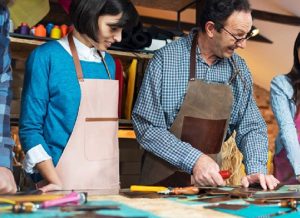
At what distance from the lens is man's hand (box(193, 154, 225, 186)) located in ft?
5.17

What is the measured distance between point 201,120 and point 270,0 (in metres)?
A: 3.69

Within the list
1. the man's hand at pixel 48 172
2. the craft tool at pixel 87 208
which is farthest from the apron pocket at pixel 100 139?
the craft tool at pixel 87 208

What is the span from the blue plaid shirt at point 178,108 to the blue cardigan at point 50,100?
12.1 inches

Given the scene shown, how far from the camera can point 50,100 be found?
1.68 metres

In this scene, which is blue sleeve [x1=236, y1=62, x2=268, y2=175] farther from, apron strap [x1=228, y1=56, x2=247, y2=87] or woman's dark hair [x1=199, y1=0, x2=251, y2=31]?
woman's dark hair [x1=199, y1=0, x2=251, y2=31]

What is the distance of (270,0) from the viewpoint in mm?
5199

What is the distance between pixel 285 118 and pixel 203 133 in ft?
1.64

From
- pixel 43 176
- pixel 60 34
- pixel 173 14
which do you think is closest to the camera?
pixel 43 176

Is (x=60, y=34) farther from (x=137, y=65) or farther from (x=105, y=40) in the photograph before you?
(x=105, y=40)

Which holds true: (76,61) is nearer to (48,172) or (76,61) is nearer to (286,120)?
(48,172)

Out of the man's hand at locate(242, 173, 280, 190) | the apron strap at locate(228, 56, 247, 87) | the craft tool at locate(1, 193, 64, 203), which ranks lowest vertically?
the man's hand at locate(242, 173, 280, 190)

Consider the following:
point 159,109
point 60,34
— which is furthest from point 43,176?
point 60,34

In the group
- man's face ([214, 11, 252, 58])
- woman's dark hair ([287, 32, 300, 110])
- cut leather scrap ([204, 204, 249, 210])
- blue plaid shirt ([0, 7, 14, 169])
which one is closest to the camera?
cut leather scrap ([204, 204, 249, 210])

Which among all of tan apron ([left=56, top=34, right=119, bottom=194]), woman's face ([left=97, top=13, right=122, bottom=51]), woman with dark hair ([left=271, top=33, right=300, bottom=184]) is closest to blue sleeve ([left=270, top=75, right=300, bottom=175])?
woman with dark hair ([left=271, top=33, right=300, bottom=184])
